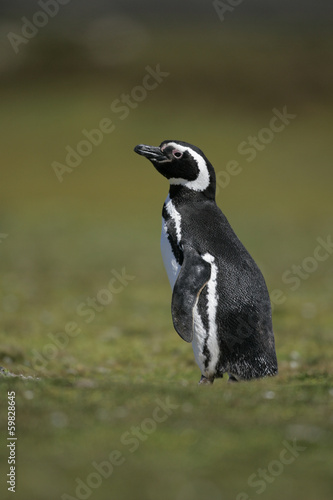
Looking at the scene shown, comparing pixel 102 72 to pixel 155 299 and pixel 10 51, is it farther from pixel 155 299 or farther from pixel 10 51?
pixel 155 299

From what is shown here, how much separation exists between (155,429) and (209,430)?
345mm

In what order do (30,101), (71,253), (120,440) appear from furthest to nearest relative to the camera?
(30,101) < (71,253) < (120,440)

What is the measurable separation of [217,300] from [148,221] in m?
17.5

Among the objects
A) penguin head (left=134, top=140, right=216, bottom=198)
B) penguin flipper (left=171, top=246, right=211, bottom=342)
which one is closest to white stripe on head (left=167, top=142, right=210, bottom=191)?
penguin head (left=134, top=140, right=216, bottom=198)

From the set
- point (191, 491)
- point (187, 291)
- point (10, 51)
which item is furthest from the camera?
point (10, 51)

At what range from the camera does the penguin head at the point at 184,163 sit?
680 cm

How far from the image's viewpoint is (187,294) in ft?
20.3

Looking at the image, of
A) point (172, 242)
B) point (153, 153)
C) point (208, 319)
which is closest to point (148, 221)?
point (153, 153)

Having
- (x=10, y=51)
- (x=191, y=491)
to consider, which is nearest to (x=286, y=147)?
(x=10, y=51)

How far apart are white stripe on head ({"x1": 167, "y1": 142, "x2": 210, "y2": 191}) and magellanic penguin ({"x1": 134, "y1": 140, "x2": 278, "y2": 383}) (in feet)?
0.94

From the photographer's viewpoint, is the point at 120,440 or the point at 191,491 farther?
the point at 120,440

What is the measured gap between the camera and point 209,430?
487 cm

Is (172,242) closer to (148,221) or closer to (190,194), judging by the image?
(190,194)

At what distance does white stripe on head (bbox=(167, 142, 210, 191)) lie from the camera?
22.3 ft
